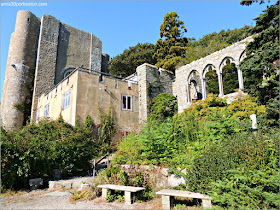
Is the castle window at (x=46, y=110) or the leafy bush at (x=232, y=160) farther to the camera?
the castle window at (x=46, y=110)

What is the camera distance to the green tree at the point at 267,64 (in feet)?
20.2

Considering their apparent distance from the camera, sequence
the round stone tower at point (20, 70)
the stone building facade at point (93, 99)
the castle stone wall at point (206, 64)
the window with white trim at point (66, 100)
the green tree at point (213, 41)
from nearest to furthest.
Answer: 1. the castle stone wall at point (206, 64)
2. the stone building facade at point (93, 99)
3. the window with white trim at point (66, 100)
4. the green tree at point (213, 41)
5. the round stone tower at point (20, 70)

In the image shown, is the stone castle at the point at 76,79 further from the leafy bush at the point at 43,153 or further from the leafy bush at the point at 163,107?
the leafy bush at the point at 43,153

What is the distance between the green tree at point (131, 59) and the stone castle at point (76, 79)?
2.16m

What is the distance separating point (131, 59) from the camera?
83.7 feet

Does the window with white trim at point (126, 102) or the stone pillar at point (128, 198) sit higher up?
the window with white trim at point (126, 102)

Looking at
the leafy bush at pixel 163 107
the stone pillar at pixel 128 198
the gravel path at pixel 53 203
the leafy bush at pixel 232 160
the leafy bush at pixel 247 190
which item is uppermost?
the leafy bush at pixel 163 107

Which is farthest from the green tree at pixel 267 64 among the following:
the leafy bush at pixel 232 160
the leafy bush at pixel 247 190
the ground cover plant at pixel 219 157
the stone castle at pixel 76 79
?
the stone castle at pixel 76 79

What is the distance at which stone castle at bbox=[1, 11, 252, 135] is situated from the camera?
1339 centimetres

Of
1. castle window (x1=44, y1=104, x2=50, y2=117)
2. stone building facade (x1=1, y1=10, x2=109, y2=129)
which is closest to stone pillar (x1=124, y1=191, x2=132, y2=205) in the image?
castle window (x1=44, y1=104, x2=50, y2=117)

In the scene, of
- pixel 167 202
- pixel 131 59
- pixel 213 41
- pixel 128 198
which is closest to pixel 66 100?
pixel 128 198

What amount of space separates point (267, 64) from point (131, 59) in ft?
66.6

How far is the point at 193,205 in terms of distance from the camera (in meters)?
4.05

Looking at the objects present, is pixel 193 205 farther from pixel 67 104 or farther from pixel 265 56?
pixel 67 104
